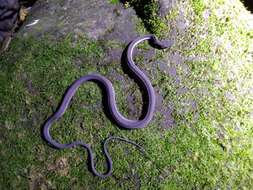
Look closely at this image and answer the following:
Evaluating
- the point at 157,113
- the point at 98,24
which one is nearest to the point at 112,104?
the point at 157,113

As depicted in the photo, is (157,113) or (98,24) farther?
(98,24)

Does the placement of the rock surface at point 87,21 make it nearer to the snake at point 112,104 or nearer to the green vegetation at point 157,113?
the green vegetation at point 157,113

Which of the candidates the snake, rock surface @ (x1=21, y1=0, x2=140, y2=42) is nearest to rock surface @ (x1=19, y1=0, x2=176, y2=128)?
rock surface @ (x1=21, y1=0, x2=140, y2=42)

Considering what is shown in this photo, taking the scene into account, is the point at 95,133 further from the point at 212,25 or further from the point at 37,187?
the point at 212,25

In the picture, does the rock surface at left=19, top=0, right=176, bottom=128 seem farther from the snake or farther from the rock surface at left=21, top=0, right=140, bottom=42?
the snake

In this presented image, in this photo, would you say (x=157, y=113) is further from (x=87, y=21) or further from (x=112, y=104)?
(x=87, y=21)

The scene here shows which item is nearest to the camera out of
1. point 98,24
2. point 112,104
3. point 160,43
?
point 112,104

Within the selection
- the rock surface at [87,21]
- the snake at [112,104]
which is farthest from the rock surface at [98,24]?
the snake at [112,104]
